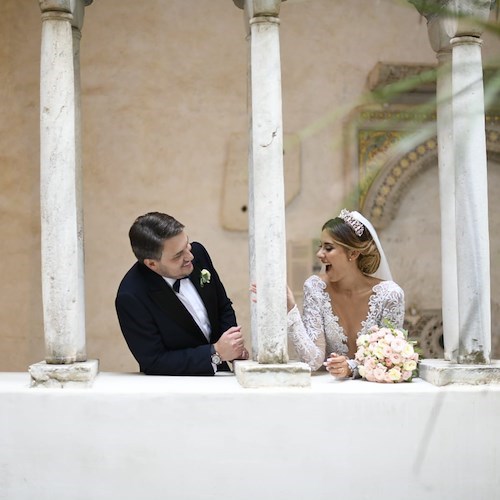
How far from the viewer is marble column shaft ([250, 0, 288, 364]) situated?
4.16 meters

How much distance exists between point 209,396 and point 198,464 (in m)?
0.33

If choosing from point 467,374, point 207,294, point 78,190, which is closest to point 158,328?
point 207,294

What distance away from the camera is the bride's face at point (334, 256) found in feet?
14.7

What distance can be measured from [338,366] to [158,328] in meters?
0.92

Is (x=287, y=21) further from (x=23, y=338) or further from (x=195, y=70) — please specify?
(x=23, y=338)

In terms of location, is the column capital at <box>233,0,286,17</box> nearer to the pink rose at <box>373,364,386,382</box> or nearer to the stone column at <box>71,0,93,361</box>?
the stone column at <box>71,0,93,361</box>

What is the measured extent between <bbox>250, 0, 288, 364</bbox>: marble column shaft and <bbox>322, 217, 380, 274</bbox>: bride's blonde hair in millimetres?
363

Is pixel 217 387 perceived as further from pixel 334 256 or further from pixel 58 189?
pixel 58 189

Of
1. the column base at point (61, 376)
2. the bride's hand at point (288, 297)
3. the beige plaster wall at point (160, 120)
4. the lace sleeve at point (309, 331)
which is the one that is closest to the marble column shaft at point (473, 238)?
the lace sleeve at point (309, 331)

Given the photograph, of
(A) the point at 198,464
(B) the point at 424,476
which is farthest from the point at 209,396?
(B) the point at 424,476

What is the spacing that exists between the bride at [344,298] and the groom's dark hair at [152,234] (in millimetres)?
686

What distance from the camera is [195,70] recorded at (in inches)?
286

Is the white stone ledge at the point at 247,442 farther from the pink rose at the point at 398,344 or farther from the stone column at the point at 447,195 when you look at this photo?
the stone column at the point at 447,195

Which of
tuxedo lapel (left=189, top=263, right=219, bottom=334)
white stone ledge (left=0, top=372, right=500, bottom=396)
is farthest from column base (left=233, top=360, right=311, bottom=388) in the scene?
tuxedo lapel (left=189, top=263, right=219, bottom=334)
